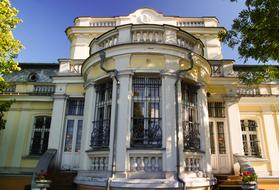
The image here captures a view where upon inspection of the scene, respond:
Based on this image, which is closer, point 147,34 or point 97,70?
point 147,34

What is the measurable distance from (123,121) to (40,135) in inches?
311

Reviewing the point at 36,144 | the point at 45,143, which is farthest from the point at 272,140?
the point at 36,144

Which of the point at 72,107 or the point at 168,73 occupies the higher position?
the point at 168,73

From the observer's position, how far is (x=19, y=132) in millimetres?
13875

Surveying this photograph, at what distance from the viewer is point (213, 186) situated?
8.98 m

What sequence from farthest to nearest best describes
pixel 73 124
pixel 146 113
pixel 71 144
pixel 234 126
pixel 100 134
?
pixel 73 124
pixel 71 144
pixel 234 126
pixel 100 134
pixel 146 113

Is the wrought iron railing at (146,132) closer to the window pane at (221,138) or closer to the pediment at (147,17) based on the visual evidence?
the window pane at (221,138)

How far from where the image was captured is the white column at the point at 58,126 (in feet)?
37.4

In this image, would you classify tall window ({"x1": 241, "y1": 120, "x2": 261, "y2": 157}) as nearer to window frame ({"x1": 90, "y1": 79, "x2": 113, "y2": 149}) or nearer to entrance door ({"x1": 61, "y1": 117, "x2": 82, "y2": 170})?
window frame ({"x1": 90, "y1": 79, "x2": 113, "y2": 149})

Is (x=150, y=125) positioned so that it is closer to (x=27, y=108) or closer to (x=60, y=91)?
(x=60, y=91)

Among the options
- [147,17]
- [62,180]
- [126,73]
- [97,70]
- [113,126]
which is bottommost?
[62,180]

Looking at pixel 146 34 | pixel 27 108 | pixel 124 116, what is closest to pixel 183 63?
pixel 146 34

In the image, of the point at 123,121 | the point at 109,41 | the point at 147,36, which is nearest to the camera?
the point at 123,121

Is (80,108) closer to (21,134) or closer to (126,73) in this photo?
(21,134)
